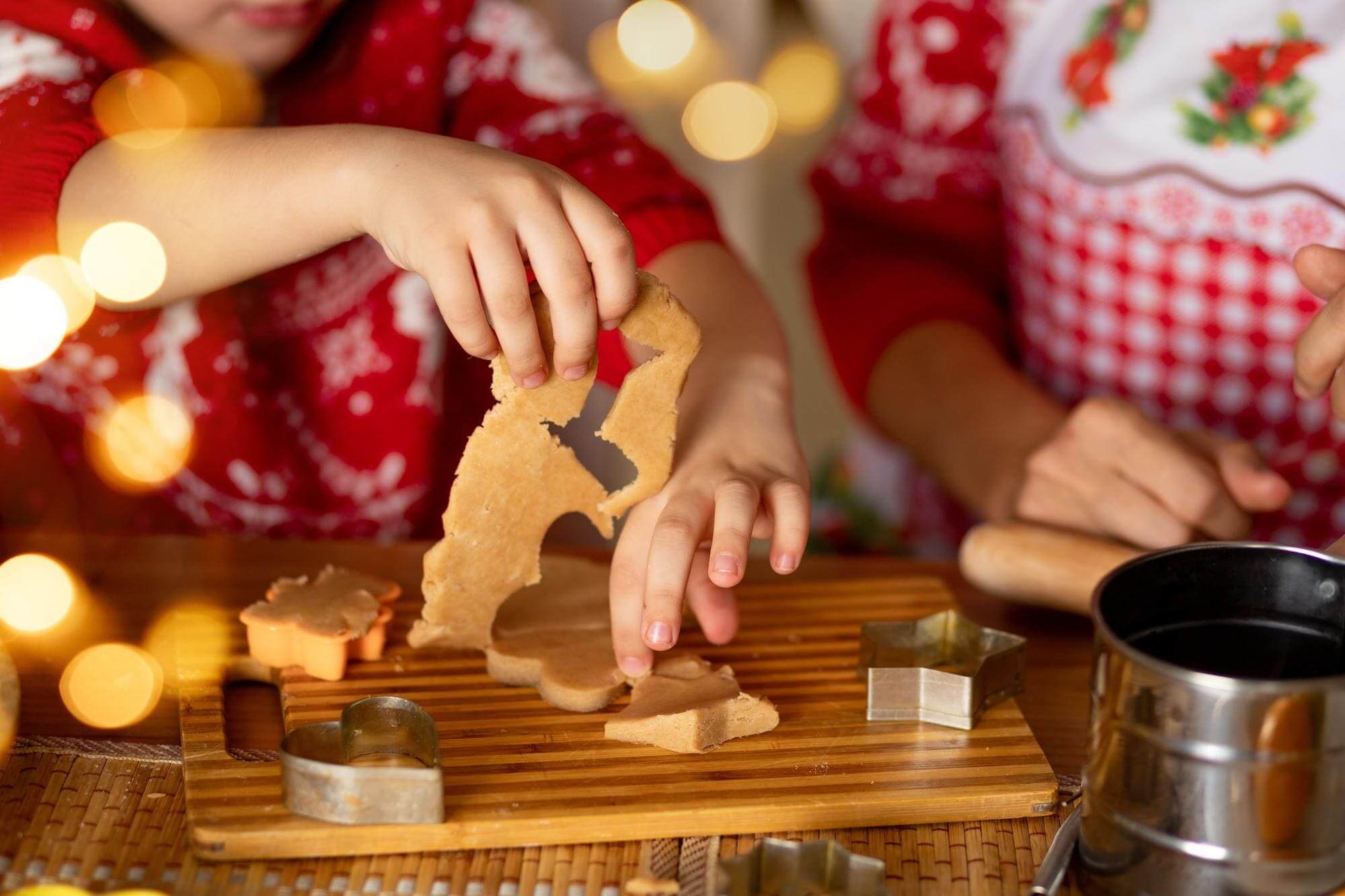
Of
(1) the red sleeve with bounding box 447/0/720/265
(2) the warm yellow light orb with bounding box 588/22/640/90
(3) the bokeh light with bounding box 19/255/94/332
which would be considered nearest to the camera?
→ (3) the bokeh light with bounding box 19/255/94/332

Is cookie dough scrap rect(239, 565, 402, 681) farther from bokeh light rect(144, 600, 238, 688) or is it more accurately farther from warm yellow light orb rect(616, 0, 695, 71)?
warm yellow light orb rect(616, 0, 695, 71)

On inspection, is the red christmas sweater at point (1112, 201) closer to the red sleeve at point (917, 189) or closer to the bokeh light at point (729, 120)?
the red sleeve at point (917, 189)

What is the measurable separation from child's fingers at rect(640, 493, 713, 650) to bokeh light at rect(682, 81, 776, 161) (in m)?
1.31

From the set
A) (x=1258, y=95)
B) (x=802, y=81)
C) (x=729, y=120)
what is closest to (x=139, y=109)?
(x=1258, y=95)

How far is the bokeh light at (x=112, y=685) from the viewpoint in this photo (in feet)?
2.28

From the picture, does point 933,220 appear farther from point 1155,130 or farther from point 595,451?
point 595,451

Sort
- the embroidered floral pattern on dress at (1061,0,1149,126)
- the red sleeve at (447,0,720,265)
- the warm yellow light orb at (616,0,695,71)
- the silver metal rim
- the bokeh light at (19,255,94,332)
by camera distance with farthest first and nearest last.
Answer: the warm yellow light orb at (616,0,695,71) → the embroidered floral pattern on dress at (1061,0,1149,126) → the red sleeve at (447,0,720,265) → the bokeh light at (19,255,94,332) → the silver metal rim

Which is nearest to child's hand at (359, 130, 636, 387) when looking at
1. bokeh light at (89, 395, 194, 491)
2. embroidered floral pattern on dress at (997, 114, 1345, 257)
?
bokeh light at (89, 395, 194, 491)

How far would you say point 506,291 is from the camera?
0.61 meters

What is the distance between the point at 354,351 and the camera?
104 centimetres

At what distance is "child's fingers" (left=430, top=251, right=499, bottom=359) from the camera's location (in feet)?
2.02

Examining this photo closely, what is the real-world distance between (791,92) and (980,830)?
1655 millimetres

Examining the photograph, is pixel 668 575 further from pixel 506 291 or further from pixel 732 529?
pixel 506 291

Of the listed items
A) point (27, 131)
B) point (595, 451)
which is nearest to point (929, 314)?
point (595, 451)
